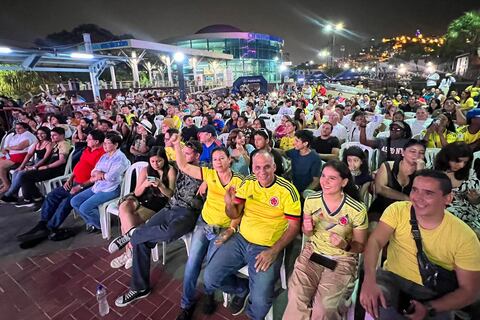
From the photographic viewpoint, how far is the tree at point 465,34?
29.2 m

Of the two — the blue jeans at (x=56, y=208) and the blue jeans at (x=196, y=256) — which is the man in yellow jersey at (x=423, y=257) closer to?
the blue jeans at (x=196, y=256)

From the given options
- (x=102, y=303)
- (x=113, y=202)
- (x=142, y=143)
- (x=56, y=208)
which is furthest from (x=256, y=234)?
(x=142, y=143)

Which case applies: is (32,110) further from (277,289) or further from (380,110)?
(380,110)

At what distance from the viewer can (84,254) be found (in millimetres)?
3279

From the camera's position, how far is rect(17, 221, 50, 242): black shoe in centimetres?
349

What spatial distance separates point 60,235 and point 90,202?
692 millimetres

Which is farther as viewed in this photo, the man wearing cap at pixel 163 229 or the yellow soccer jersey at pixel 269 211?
the man wearing cap at pixel 163 229

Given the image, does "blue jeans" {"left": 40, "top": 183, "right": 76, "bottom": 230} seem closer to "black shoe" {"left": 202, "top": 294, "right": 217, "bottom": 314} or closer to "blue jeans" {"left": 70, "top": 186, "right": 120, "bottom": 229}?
"blue jeans" {"left": 70, "top": 186, "right": 120, "bottom": 229}

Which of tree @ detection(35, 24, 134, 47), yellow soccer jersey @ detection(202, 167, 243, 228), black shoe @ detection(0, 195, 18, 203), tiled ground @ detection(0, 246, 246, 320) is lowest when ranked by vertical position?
tiled ground @ detection(0, 246, 246, 320)

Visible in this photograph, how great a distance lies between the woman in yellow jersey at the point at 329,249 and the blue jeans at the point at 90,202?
2599mm

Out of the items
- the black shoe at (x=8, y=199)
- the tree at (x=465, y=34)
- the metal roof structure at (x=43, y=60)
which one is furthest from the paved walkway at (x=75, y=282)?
the tree at (x=465, y=34)

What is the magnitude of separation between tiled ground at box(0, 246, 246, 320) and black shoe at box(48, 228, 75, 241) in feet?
0.97

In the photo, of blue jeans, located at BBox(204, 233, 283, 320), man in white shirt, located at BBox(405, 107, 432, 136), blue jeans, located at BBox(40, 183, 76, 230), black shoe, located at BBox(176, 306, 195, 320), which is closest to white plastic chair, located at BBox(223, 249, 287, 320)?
blue jeans, located at BBox(204, 233, 283, 320)

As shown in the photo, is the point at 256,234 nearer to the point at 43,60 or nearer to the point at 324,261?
the point at 324,261
